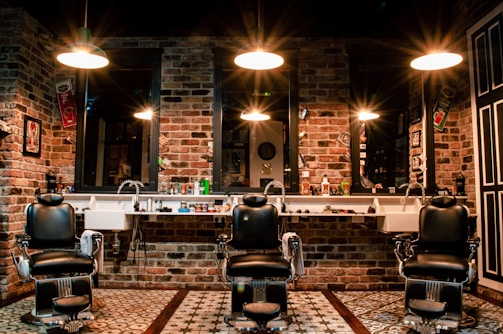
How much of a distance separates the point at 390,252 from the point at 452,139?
5.35 feet

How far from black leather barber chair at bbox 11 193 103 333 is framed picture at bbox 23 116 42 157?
920 mm

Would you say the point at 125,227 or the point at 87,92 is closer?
the point at 125,227

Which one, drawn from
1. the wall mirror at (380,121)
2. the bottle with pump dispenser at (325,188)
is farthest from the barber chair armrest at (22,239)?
the wall mirror at (380,121)

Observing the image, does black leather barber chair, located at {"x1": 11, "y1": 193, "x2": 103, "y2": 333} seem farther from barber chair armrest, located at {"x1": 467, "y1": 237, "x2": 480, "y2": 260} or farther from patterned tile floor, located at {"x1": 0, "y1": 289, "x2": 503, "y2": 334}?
barber chair armrest, located at {"x1": 467, "y1": 237, "x2": 480, "y2": 260}

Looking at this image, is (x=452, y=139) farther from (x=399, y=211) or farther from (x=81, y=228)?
Result: (x=81, y=228)

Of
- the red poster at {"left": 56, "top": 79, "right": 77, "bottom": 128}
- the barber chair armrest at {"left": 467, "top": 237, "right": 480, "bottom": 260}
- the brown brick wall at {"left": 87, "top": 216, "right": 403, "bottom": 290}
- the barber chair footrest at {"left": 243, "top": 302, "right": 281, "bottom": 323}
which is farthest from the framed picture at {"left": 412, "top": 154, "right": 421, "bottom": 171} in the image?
the red poster at {"left": 56, "top": 79, "right": 77, "bottom": 128}

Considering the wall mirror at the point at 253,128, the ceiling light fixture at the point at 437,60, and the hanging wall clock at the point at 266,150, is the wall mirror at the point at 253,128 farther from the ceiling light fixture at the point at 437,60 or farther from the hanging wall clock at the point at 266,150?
the ceiling light fixture at the point at 437,60

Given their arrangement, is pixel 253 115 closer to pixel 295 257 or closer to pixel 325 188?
pixel 325 188

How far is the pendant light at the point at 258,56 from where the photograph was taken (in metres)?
3.45

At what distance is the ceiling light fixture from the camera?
141 inches

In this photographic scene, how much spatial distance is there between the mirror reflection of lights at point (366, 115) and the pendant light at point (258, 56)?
5.19ft

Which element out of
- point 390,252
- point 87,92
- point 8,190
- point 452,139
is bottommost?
point 390,252

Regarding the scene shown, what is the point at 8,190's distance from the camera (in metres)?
4.07

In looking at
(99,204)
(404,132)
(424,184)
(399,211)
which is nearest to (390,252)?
(399,211)
